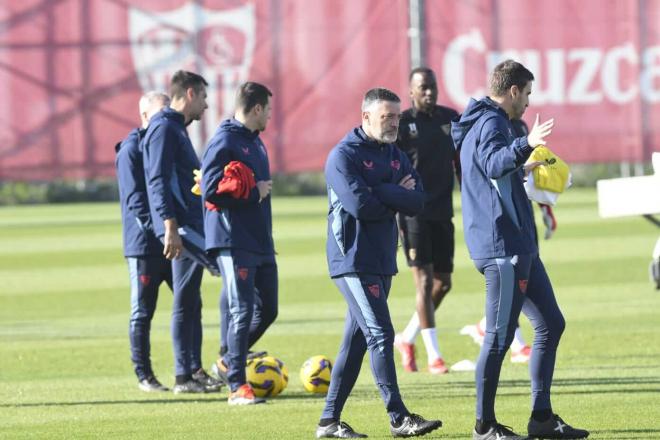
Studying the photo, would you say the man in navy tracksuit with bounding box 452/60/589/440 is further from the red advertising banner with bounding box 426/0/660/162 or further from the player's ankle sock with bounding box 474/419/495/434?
the red advertising banner with bounding box 426/0/660/162

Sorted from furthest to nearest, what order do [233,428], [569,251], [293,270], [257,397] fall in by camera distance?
[569,251] < [293,270] < [257,397] < [233,428]

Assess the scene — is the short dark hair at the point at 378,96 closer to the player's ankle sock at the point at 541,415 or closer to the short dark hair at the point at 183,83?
the player's ankle sock at the point at 541,415

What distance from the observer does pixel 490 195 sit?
850 cm

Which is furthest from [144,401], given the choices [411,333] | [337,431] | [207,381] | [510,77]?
[510,77]

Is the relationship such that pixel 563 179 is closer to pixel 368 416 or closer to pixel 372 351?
pixel 372 351

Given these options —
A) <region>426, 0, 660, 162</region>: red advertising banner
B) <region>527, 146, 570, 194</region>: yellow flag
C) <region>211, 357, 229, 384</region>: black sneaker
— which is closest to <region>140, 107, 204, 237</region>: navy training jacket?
<region>211, 357, 229, 384</region>: black sneaker

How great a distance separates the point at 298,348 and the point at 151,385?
258 centimetres

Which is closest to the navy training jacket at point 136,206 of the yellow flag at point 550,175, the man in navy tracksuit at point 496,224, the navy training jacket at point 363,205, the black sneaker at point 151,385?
the black sneaker at point 151,385

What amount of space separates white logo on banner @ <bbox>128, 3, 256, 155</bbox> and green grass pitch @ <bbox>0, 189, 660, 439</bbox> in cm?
899

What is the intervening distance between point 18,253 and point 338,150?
57.4ft

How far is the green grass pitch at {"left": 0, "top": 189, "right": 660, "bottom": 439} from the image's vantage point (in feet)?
32.3

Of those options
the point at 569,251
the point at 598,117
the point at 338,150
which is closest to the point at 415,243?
the point at 338,150

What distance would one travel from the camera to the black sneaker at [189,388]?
11336 millimetres

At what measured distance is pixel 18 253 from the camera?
2566 centimetres
